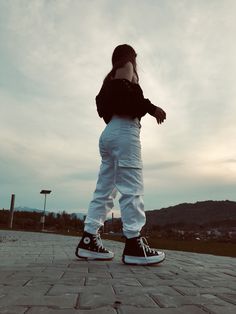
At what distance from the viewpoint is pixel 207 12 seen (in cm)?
1059

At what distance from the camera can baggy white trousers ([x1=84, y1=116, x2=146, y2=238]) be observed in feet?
11.5

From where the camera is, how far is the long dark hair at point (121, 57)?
155 inches

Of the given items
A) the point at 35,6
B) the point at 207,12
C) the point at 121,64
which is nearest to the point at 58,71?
the point at 35,6

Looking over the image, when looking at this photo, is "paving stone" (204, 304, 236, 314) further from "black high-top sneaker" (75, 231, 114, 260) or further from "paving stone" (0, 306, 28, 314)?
"black high-top sneaker" (75, 231, 114, 260)

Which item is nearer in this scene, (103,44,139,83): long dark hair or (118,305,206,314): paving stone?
(118,305,206,314): paving stone

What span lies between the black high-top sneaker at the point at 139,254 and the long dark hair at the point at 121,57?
5.39ft

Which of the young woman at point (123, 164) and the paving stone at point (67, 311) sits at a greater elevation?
the young woman at point (123, 164)

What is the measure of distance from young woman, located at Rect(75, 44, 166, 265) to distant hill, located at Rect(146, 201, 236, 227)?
112 ft

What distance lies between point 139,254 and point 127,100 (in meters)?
1.38

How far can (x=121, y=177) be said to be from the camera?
367 centimetres

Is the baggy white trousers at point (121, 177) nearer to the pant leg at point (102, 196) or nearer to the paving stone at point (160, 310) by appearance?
the pant leg at point (102, 196)

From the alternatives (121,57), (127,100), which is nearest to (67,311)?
(127,100)

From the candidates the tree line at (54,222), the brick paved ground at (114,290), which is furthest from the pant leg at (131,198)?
the tree line at (54,222)

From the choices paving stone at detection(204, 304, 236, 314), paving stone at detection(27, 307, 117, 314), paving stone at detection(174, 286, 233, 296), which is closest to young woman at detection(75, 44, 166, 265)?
paving stone at detection(174, 286, 233, 296)
